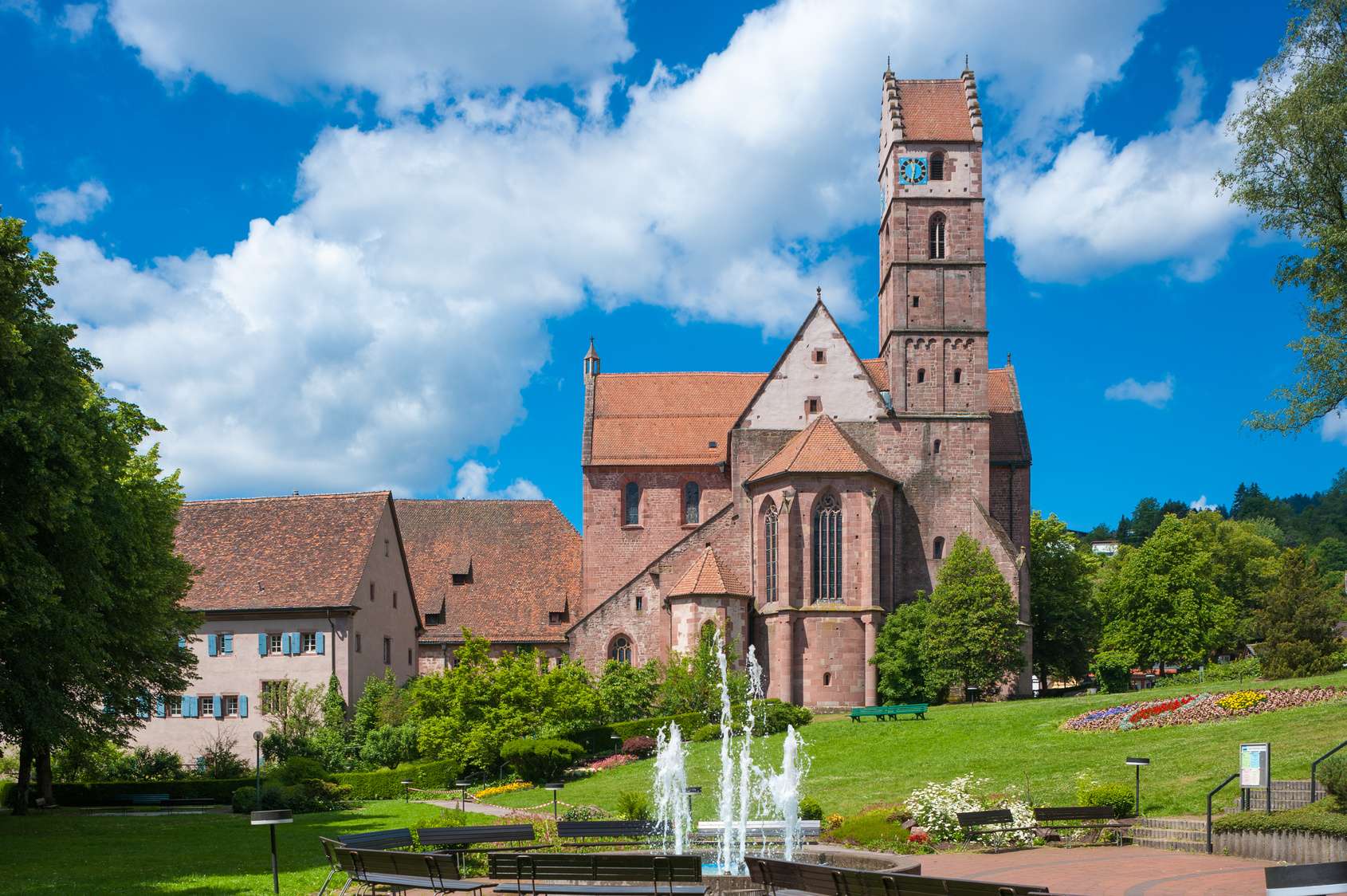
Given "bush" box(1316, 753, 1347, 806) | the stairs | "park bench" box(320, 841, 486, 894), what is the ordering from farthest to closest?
1. the stairs
2. "bush" box(1316, 753, 1347, 806)
3. "park bench" box(320, 841, 486, 894)

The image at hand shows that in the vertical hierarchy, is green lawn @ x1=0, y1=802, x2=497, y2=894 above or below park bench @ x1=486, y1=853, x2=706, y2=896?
below

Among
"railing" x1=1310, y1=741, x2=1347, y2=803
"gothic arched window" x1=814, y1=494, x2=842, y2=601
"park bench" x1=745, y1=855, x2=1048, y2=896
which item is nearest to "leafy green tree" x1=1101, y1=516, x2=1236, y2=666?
"gothic arched window" x1=814, y1=494, x2=842, y2=601

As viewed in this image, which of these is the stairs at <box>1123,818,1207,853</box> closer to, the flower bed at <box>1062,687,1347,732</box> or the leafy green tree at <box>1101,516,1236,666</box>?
the flower bed at <box>1062,687,1347,732</box>

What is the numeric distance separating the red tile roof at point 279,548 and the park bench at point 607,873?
3685cm

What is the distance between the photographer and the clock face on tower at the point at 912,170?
6406 cm

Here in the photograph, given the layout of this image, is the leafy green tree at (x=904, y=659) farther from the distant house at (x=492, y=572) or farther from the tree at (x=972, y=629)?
the distant house at (x=492, y=572)

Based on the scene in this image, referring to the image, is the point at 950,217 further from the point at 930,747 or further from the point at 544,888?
the point at 544,888

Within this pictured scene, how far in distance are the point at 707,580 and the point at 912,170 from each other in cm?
2193

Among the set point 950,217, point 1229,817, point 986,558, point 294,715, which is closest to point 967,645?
point 986,558

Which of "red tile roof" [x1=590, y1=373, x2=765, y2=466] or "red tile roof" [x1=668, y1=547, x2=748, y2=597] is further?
"red tile roof" [x1=590, y1=373, x2=765, y2=466]

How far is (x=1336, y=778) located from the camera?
22188 mm

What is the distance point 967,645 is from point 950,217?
2037cm

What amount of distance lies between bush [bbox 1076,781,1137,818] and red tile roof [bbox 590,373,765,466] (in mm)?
40729

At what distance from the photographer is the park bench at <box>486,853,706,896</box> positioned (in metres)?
17.2
